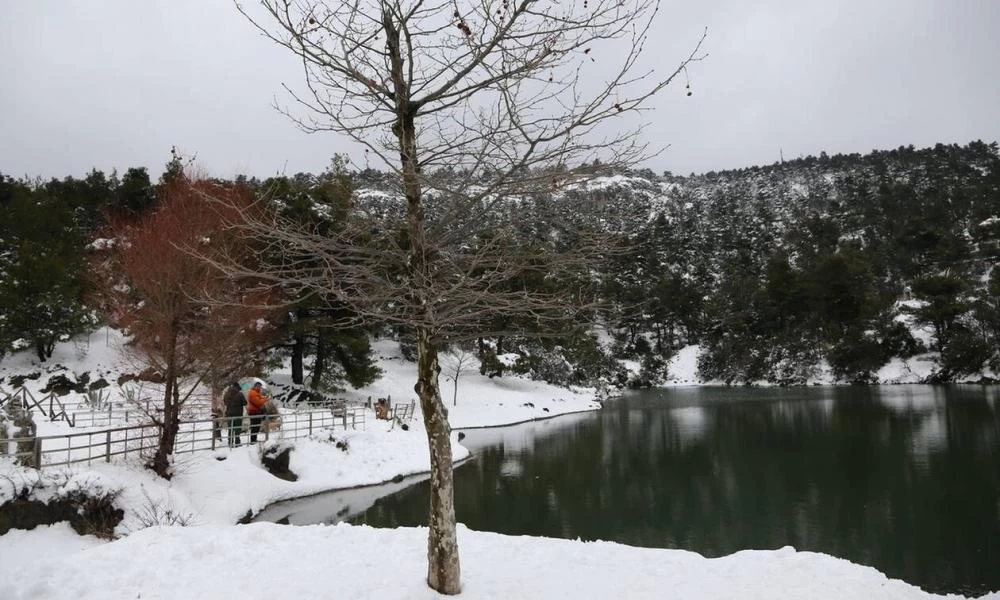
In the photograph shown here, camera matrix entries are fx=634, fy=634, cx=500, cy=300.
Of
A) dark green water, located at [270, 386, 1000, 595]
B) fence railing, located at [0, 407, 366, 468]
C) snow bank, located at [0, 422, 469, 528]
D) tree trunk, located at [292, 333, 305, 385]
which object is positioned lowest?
dark green water, located at [270, 386, 1000, 595]

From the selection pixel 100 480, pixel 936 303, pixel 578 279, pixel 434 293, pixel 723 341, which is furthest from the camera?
pixel 723 341

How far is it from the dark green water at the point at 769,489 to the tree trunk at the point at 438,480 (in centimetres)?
633

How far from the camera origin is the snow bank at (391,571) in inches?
253

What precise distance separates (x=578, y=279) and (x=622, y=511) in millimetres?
9284

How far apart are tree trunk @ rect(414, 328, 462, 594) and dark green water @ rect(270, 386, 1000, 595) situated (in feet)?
20.8

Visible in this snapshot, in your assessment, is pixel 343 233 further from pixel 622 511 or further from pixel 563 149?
pixel 622 511

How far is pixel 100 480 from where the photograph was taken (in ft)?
36.8

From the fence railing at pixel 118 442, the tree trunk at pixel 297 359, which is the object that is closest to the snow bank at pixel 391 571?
the fence railing at pixel 118 442

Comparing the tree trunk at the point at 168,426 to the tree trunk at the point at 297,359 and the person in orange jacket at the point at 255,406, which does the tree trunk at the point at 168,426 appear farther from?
the tree trunk at the point at 297,359

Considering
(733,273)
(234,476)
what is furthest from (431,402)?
(733,273)

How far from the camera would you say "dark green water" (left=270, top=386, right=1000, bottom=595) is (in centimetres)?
1139

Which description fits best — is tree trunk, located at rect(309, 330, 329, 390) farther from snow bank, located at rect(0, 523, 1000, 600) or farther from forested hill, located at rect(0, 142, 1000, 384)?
snow bank, located at rect(0, 523, 1000, 600)

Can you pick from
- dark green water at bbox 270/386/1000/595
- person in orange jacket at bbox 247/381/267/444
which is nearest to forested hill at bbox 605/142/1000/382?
dark green water at bbox 270/386/1000/595

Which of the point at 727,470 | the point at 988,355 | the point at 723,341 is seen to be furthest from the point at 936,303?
the point at 727,470
